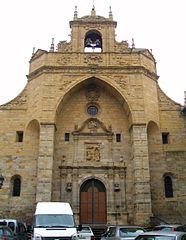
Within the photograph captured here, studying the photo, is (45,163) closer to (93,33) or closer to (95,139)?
(95,139)

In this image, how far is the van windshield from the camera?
991 cm

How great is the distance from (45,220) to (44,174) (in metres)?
7.48

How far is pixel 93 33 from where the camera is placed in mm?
23234

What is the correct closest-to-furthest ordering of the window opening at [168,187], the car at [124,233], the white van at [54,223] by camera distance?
the white van at [54,223] < the car at [124,233] < the window opening at [168,187]

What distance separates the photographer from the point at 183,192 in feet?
60.7

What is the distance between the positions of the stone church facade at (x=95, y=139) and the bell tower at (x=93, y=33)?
0.13 metres

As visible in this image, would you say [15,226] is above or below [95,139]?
below

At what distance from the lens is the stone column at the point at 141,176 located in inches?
662

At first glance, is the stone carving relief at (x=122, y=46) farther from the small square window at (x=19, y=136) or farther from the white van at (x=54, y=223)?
the white van at (x=54, y=223)

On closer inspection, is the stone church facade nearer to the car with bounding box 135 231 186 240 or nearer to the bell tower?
the bell tower

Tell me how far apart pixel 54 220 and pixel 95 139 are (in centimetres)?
1003

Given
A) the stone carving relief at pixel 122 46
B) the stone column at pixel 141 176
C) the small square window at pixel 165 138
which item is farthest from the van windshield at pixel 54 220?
the stone carving relief at pixel 122 46

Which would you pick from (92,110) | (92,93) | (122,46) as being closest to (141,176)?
(92,110)

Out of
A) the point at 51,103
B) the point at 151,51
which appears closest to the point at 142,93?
the point at 151,51
